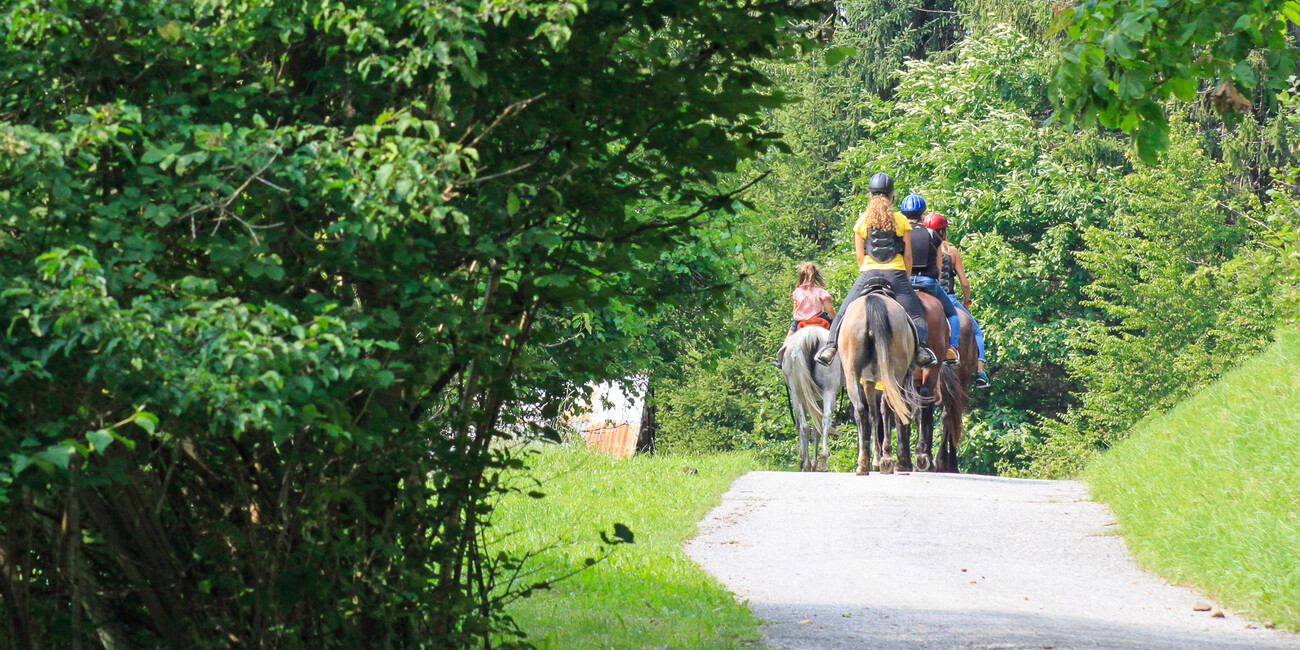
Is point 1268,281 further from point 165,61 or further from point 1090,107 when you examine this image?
point 165,61

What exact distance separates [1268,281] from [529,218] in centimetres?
2247

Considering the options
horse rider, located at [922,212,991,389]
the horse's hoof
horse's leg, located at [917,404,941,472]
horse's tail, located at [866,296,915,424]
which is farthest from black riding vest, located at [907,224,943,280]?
the horse's hoof

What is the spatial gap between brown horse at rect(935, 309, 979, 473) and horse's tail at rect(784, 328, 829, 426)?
2.43 meters

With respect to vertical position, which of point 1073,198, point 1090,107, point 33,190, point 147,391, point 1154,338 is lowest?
point 147,391

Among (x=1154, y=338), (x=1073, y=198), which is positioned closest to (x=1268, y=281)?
(x=1154, y=338)

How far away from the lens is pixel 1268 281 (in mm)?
23500

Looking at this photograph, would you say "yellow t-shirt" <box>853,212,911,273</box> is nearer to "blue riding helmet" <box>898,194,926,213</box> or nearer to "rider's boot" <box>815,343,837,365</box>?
"rider's boot" <box>815,343,837,365</box>

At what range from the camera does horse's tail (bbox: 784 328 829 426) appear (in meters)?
17.8

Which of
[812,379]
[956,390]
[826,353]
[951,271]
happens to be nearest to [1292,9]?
[826,353]

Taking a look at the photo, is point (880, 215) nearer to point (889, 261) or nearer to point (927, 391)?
point (889, 261)

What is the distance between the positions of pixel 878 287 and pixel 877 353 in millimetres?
731

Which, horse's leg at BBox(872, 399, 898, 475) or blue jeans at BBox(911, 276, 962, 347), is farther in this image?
blue jeans at BBox(911, 276, 962, 347)

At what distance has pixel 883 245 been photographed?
13.5 meters

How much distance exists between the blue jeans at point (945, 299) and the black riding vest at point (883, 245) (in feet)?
3.16
